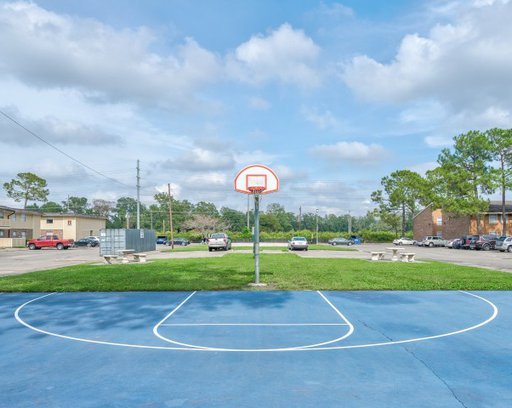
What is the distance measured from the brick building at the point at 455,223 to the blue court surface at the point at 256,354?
57643 mm

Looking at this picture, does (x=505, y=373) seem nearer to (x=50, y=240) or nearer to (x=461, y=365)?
(x=461, y=365)

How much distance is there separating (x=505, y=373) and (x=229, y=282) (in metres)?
11.0

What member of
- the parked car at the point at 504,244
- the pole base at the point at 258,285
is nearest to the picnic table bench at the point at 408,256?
the pole base at the point at 258,285

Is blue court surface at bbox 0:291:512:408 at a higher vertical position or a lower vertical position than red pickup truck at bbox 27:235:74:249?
lower

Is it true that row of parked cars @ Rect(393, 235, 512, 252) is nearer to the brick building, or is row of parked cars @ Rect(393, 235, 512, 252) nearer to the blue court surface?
the brick building

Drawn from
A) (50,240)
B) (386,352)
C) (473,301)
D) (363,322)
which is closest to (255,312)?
(363,322)

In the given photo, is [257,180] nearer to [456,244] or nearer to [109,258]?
[109,258]

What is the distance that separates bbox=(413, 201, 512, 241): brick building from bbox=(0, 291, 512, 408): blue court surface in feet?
189

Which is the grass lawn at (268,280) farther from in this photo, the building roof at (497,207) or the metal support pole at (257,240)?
the building roof at (497,207)

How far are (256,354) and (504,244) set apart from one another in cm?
4390

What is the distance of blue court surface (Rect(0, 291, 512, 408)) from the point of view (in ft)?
17.6

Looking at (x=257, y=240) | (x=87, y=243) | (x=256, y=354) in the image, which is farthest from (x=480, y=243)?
(x=87, y=243)

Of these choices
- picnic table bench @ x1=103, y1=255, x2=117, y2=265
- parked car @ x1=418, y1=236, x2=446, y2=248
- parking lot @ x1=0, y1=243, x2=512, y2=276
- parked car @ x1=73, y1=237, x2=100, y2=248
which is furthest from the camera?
parked car @ x1=418, y1=236, x2=446, y2=248

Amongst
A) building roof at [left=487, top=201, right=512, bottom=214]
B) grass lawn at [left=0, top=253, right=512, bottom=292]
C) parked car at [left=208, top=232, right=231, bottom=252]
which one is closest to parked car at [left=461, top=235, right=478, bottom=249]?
building roof at [left=487, top=201, right=512, bottom=214]
